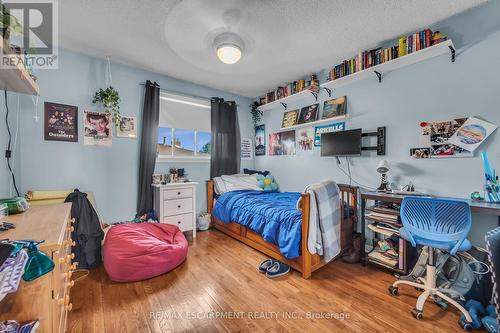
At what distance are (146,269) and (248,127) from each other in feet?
10.3

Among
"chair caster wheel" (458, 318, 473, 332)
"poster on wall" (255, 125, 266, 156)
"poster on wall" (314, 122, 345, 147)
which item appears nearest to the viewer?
"chair caster wheel" (458, 318, 473, 332)

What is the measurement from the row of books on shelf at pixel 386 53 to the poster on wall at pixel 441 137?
2.57ft

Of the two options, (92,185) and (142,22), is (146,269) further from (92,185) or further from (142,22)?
(142,22)

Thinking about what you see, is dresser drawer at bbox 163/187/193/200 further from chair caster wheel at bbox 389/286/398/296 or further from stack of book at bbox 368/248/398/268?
chair caster wheel at bbox 389/286/398/296

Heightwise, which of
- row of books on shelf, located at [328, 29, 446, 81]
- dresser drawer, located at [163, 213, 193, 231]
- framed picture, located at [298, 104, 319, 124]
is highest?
row of books on shelf, located at [328, 29, 446, 81]

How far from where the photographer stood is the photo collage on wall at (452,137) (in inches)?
76.2

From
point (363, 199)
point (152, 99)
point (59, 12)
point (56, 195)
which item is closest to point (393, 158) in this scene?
point (363, 199)

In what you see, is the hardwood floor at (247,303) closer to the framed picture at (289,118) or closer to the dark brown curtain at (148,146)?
the dark brown curtain at (148,146)

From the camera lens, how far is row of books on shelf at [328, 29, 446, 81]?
207 cm

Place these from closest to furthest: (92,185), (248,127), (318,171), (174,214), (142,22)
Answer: (142,22), (92,185), (174,214), (318,171), (248,127)

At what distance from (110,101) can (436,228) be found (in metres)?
3.66

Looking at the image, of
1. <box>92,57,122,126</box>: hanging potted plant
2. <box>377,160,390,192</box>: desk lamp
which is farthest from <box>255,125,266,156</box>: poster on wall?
<box>92,57,122,126</box>: hanging potted plant

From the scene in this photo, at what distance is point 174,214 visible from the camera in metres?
3.04

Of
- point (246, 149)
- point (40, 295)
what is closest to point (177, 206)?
point (246, 149)
